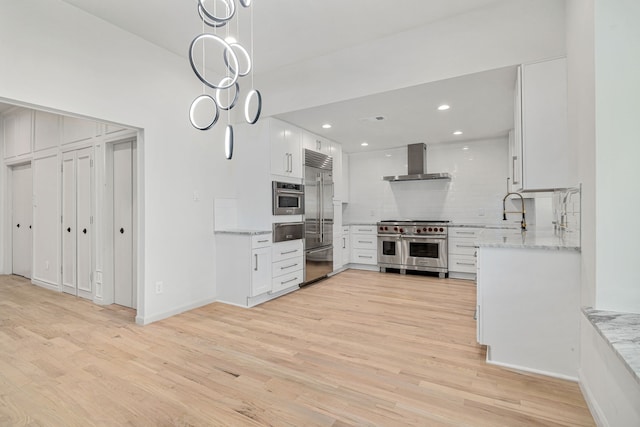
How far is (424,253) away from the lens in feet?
17.0

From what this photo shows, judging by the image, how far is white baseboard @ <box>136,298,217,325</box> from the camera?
3.07 m

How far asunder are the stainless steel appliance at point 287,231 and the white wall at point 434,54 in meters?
1.50

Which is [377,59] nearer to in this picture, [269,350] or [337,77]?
[337,77]

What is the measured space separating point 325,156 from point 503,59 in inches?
117

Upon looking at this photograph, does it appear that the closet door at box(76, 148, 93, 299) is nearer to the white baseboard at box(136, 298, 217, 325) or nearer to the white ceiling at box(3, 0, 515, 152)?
the white baseboard at box(136, 298, 217, 325)

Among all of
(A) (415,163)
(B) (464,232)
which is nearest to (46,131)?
(A) (415,163)

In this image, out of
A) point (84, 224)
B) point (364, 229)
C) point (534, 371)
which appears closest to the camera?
point (534, 371)

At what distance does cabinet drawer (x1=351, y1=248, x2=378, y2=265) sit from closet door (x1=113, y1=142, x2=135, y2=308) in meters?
3.70

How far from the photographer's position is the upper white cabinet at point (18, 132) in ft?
16.0

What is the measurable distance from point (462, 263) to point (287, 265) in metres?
2.90

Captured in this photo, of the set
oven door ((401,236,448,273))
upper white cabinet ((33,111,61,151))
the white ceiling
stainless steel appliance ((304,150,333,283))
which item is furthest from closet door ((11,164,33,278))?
oven door ((401,236,448,273))

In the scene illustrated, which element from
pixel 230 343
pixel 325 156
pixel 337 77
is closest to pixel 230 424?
pixel 230 343

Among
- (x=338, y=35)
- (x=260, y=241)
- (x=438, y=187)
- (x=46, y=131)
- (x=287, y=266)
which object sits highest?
(x=338, y=35)

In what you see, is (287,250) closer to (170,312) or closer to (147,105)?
(170,312)
